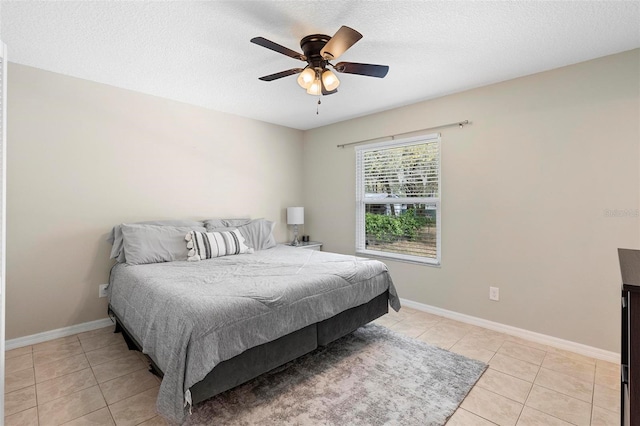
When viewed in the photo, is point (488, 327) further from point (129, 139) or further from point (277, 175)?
point (129, 139)

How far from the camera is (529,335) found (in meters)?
2.75

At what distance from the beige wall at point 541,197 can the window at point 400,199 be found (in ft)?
0.49

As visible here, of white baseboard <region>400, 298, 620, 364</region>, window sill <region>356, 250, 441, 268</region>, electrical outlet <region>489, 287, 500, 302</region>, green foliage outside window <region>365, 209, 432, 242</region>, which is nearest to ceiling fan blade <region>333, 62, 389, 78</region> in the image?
green foliage outside window <region>365, 209, 432, 242</region>

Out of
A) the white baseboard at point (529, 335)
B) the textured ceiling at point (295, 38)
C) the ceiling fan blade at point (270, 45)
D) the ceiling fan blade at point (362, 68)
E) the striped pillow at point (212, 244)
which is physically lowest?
the white baseboard at point (529, 335)

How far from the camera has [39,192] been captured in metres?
2.66

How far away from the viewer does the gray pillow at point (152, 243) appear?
2.76 m

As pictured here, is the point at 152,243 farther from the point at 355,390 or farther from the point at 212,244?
the point at 355,390

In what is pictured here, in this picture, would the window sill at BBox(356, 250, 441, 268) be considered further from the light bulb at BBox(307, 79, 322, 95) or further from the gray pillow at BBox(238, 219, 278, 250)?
the light bulb at BBox(307, 79, 322, 95)

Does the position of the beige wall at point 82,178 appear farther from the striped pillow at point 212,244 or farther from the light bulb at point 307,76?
the light bulb at point 307,76

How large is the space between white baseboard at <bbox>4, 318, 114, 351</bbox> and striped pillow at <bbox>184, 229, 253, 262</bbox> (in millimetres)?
1096

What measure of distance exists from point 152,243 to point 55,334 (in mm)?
1166

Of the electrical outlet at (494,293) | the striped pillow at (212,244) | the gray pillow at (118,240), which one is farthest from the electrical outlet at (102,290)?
the electrical outlet at (494,293)

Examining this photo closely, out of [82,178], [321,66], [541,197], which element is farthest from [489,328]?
[82,178]

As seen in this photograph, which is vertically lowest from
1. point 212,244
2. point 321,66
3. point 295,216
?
point 212,244
